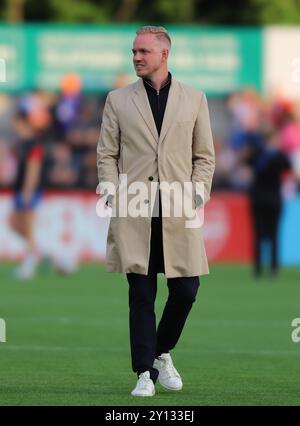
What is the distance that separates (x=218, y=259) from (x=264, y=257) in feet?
7.57

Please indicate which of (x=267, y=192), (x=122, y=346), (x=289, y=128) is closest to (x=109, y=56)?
(x=289, y=128)

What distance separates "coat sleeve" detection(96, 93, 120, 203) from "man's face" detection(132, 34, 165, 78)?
305 millimetres

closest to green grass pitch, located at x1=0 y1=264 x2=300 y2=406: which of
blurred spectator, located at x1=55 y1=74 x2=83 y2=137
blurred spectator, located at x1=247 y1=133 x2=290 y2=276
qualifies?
blurred spectator, located at x1=247 y1=133 x2=290 y2=276

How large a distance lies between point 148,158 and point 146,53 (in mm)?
700

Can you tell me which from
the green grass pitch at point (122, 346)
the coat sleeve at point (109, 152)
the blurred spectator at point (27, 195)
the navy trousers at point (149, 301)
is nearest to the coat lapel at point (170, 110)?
the coat sleeve at point (109, 152)

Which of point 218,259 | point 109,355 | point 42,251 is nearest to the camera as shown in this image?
point 109,355

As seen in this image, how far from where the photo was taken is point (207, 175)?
991 centimetres

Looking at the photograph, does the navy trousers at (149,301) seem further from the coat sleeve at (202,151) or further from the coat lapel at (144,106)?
the coat lapel at (144,106)

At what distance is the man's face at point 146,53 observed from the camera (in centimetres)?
974

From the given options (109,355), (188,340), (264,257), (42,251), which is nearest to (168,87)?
(109,355)

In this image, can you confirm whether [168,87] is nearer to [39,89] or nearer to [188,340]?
[188,340]

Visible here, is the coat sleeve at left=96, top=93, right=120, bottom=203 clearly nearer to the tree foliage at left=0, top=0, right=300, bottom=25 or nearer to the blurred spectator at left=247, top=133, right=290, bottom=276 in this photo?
the blurred spectator at left=247, top=133, right=290, bottom=276

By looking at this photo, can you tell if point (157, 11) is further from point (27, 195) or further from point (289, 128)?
point (27, 195)

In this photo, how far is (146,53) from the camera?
9758 mm
